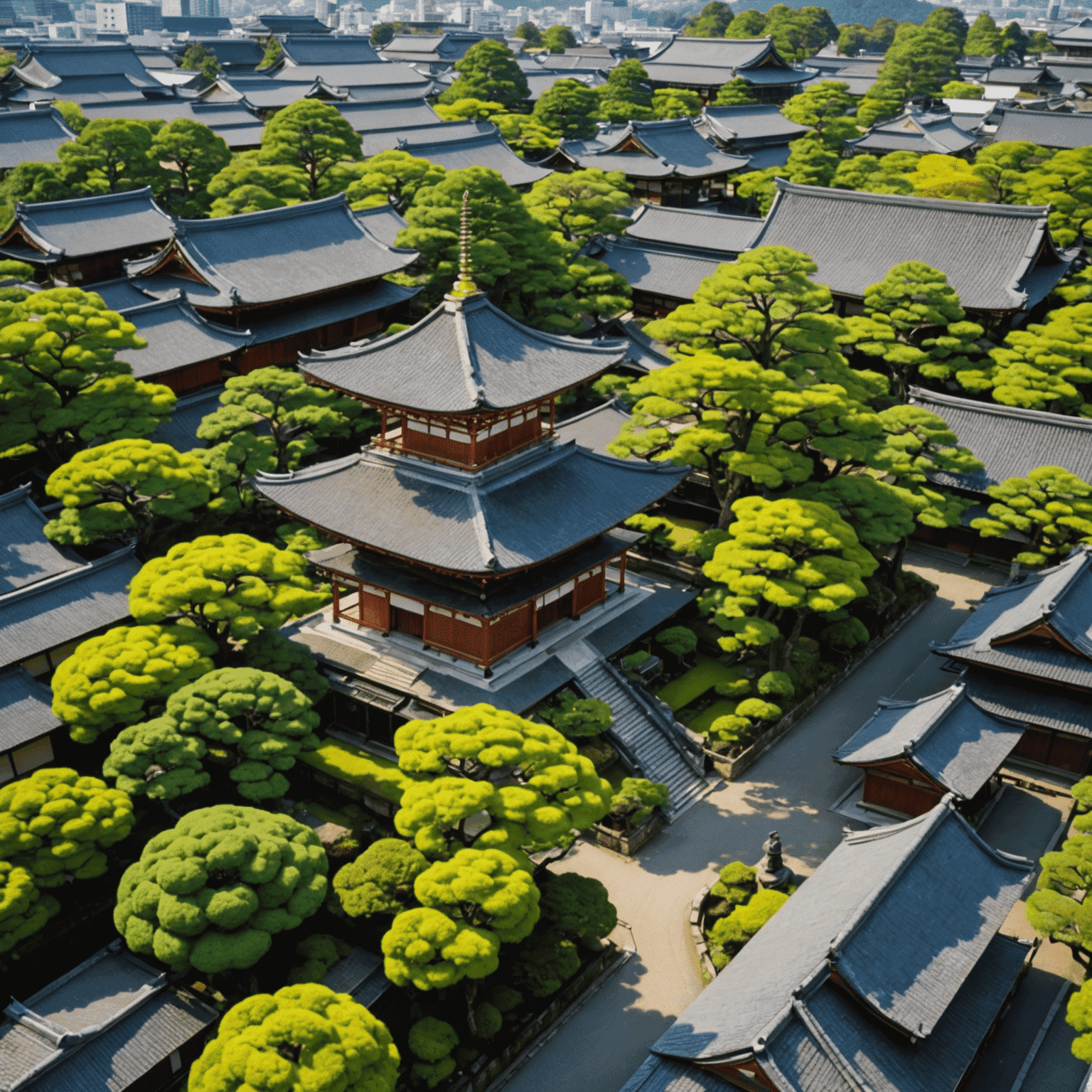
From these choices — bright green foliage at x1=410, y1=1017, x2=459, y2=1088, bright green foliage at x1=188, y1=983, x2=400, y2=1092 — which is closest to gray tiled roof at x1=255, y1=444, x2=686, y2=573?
bright green foliage at x1=410, y1=1017, x2=459, y2=1088

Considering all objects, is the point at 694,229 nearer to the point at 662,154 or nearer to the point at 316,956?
the point at 662,154

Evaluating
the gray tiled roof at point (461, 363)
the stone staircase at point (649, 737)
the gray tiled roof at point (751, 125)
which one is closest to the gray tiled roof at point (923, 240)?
the gray tiled roof at point (461, 363)

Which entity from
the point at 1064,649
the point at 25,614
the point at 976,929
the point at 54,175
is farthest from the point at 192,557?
the point at 54,175

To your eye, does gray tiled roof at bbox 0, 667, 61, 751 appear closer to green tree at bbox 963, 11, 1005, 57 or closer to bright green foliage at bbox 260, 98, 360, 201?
bright green foliage at bbox 260, 98, 360, 201

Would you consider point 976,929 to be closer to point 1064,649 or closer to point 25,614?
point 1064,649

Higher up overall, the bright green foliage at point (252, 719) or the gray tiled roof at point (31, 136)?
the gray tiled roof at point (31, 136)

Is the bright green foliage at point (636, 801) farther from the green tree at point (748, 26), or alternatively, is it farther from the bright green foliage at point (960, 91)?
the green tree at point (748, 26)

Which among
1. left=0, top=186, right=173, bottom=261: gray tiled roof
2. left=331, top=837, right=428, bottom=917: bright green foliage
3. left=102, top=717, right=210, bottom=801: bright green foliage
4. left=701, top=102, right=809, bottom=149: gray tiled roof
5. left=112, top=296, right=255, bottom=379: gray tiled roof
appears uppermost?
left=701, top=102, right=809, bottom=149: gray tiled roof
